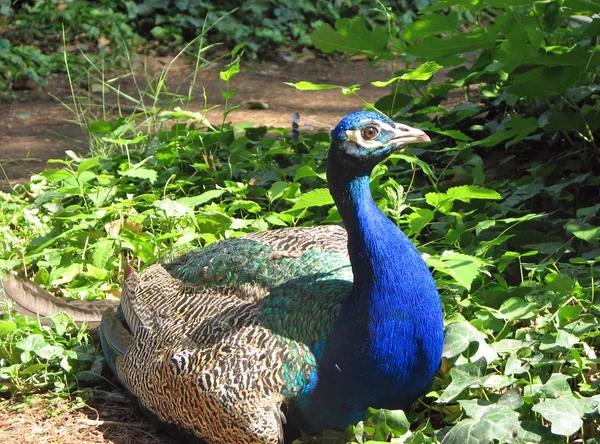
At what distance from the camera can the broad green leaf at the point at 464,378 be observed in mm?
3025

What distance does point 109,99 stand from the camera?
752 centimetres

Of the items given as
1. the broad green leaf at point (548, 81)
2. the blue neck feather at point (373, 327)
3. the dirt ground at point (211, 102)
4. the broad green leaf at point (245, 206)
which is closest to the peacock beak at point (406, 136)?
the blue neck feather at point (373, 327)

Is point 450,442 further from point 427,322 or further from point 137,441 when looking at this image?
point 137,441

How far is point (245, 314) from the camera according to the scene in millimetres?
3266

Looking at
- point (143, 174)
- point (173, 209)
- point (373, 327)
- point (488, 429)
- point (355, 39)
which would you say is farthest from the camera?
point (143, 174)

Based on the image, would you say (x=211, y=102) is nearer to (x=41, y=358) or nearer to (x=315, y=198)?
(x=315, y=198)

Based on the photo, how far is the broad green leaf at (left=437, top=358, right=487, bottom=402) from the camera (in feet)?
9.93

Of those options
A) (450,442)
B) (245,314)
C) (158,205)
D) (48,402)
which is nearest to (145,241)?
(158,205)

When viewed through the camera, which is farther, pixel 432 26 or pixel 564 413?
pixel 432 26

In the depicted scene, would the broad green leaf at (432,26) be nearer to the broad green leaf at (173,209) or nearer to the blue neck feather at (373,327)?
the broad green leaf at (173,209)

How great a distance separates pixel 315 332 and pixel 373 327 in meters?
0.24

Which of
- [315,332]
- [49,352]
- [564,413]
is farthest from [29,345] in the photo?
[564,413]

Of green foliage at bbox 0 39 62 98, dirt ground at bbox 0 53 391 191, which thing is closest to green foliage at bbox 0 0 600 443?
dirt ground at bbox 0 53 391 191

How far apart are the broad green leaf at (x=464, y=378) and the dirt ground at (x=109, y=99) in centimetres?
113
